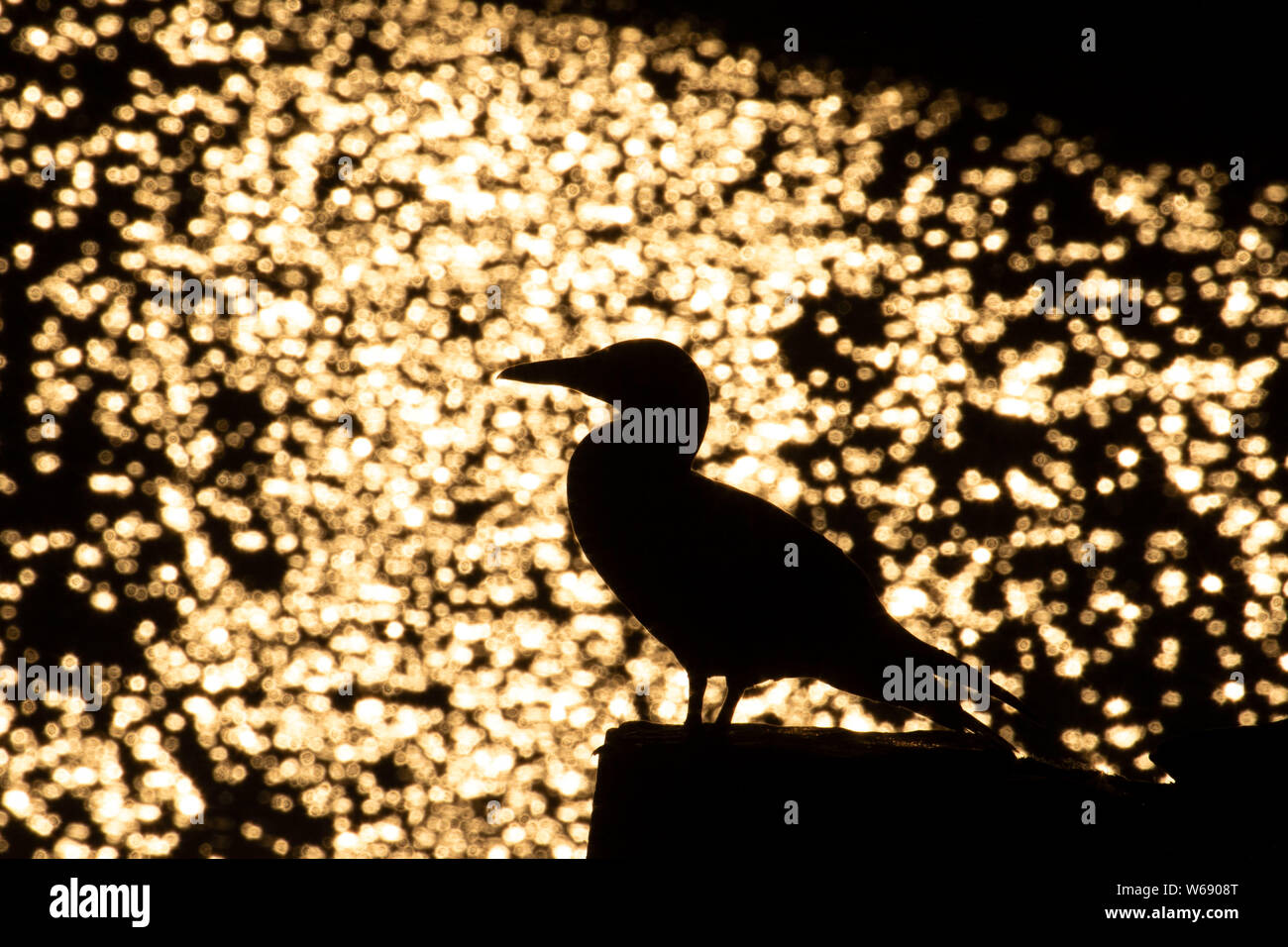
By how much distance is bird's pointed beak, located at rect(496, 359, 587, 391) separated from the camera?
11.1ft

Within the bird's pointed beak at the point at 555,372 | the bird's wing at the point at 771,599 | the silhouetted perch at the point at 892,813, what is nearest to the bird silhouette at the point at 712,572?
the bird's wing at the point at 771,599

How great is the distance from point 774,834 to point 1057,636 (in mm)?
8162

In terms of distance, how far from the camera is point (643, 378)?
10.9ft

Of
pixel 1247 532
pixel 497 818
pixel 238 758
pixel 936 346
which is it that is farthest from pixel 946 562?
pixel 238 758

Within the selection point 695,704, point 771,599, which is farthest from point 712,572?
point 695,704

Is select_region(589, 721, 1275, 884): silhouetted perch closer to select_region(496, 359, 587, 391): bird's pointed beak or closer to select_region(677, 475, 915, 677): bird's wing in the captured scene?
select_region(677, 475, 915, 677): bird's wing

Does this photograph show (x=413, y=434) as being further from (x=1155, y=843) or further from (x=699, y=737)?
(x=1155, y=843)

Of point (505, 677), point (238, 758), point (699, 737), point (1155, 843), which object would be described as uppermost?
point (699, 737)

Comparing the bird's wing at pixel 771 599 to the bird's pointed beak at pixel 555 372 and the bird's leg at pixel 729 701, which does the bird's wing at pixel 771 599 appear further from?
the bird's pointed beak at pixel 555 372

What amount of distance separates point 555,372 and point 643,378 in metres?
0.31

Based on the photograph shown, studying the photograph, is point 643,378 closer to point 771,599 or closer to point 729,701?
point 771,599

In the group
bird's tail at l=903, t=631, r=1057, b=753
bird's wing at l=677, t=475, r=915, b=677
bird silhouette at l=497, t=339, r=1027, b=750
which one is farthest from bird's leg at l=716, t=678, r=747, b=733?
bird's tail at l=903, t=631, r=1057, b=753

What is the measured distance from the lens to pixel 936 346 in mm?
9805

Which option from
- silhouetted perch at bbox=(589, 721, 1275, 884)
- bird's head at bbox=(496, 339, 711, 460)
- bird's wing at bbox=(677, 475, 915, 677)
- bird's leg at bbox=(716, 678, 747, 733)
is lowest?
silhouetted perch at bbox=(589, 721, 1275, 884)
